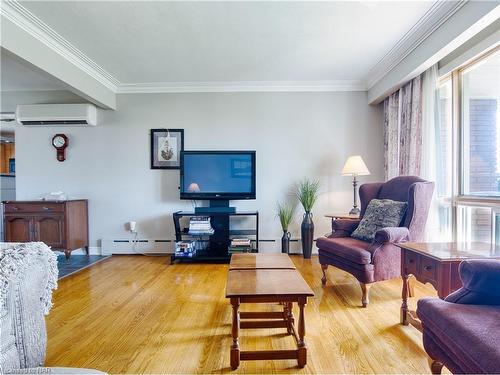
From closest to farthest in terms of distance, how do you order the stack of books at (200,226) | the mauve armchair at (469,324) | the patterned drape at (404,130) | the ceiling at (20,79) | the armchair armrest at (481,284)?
the mauve armchair at (469,324) → the armchair armrest at (481,284) → the patterned drape at (404,130) → the ceiling at (20,79) → the stack of books at (200,226)

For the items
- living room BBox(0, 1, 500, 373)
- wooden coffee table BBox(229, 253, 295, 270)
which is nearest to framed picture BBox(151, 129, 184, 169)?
living room BBox(0, 1, 500, 373)

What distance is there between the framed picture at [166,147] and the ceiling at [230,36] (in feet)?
2.49

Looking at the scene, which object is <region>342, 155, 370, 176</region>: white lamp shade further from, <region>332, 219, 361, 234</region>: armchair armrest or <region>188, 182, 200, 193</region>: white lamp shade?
<region>188, 182, 200, 193</region>: white lamp shade

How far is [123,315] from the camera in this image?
2.16 meters

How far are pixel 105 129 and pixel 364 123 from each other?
148 inches

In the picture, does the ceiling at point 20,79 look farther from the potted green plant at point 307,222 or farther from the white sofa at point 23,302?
the potted green plant at point 307,222

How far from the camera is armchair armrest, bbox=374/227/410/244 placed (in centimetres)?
225

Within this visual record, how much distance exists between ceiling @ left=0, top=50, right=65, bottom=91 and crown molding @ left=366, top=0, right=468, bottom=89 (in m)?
3.74

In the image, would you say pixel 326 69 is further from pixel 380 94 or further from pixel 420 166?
pixel 420 166

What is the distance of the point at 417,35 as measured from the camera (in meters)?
2.67

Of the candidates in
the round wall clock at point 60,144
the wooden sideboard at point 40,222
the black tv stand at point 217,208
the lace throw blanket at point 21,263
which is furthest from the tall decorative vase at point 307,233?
the round wall clock at point 60,144

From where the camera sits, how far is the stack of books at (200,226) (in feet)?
11.9

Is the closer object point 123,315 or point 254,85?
point 123,315

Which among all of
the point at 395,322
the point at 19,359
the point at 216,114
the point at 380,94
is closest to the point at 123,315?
the point at 19,359
